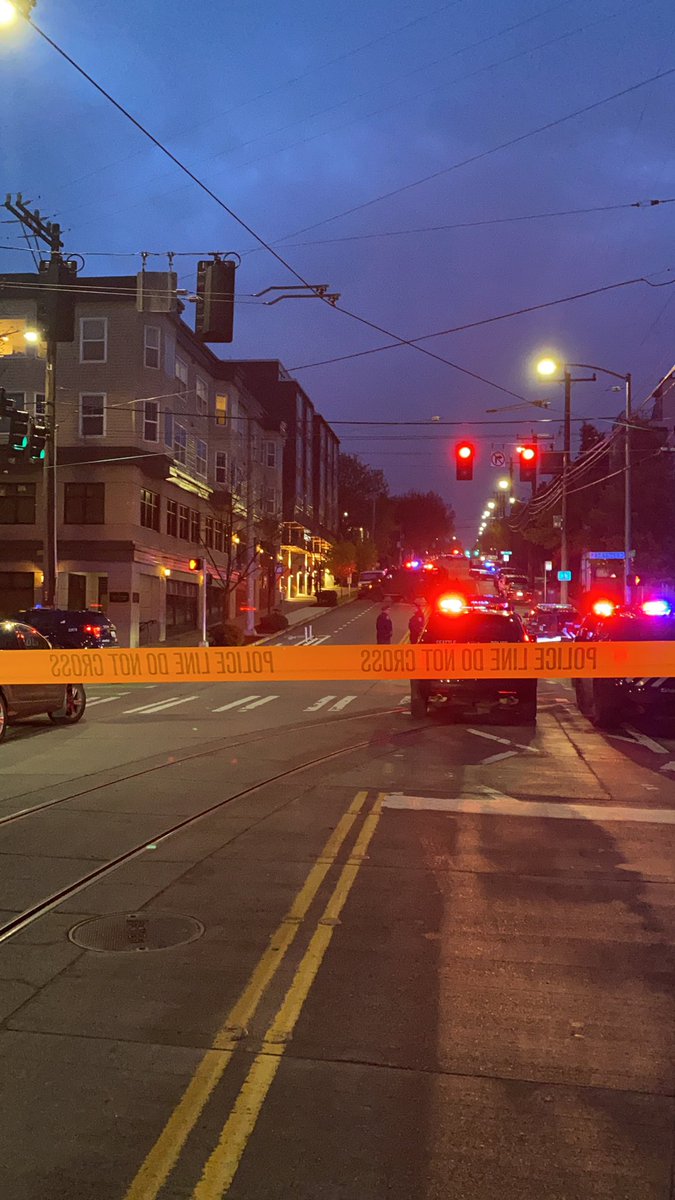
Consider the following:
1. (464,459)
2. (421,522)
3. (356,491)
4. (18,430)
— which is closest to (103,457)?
(18,430)

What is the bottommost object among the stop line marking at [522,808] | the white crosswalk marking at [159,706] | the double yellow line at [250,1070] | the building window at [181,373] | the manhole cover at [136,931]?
the double yellow line at [250,1070]

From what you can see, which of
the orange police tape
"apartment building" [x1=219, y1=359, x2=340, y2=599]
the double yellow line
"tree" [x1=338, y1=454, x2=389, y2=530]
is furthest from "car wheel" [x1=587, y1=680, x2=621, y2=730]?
"tree" [x1=338, y1=454, x2=389, y2=530]

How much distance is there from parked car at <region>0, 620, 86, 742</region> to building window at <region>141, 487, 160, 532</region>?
80.1ft

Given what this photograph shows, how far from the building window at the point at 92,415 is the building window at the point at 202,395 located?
6.91 m

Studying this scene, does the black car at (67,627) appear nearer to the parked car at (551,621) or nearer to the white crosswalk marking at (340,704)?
the white crosswalk marking at (340,704)

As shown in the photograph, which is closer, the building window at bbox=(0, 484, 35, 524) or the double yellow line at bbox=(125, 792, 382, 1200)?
the double yellow line at bbox=(125, 792, 382, 1200)

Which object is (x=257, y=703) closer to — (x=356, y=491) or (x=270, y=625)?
(x=270, y=625)

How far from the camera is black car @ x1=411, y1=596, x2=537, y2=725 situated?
53.7ft

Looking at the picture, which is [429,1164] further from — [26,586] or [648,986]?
[26,586]

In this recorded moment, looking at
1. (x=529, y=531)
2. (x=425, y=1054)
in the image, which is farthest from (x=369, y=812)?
(x=529, y=531)

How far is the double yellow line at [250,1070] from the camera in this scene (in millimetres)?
3512

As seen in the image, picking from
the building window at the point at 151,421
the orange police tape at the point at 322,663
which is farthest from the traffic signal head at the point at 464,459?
the building window at the point at 151,421

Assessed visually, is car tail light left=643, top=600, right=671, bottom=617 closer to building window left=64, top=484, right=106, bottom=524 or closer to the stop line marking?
the stop line marking

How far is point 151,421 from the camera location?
39812 mm
